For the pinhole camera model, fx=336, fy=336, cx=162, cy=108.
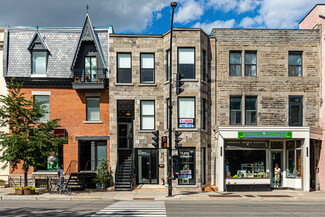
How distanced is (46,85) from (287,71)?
61.3 ft

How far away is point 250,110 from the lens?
84.6 ft

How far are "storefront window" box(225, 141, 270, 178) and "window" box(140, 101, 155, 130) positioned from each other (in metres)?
6.02

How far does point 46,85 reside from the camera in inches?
1035

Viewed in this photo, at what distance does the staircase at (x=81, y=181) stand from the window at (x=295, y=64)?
670 inches

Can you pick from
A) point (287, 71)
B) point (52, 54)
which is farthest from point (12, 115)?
point (287, 71)

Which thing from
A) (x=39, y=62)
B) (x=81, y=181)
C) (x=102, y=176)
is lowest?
(x=81, y=181)

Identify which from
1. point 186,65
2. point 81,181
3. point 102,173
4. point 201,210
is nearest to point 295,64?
point 186,65

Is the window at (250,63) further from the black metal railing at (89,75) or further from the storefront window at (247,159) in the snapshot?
the black metal railing at (89,75)

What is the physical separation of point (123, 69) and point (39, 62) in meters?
6.66

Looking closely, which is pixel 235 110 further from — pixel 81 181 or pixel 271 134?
pixel 81 181

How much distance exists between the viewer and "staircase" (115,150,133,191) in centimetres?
2405

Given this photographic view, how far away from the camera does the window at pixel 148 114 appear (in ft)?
85.9

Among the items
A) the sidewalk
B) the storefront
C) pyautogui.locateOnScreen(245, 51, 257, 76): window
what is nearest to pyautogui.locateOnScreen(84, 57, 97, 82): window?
the sidewalk

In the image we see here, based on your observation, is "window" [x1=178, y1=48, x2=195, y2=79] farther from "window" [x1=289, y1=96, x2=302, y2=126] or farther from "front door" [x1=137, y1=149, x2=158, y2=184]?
"window" [x1=289, y1=96, x2=302, y2=126]
